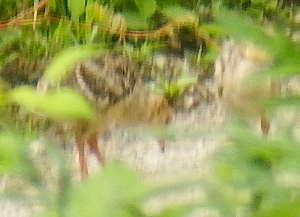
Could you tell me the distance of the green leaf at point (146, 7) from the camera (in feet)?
2.66

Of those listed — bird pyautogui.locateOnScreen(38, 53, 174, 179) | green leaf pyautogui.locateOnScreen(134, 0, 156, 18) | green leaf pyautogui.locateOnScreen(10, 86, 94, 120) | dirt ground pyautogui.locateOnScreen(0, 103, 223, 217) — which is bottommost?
dirt ground pyautogui.locateOnScreen(0, 103, 223, 217)

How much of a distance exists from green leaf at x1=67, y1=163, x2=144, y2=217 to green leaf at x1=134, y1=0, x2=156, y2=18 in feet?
1.75

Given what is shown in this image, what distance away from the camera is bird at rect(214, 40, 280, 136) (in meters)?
0.45

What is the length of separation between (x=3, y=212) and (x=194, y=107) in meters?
0.31

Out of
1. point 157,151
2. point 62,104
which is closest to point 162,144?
point 157,151

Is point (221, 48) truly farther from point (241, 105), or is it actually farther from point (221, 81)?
point (241, 105)

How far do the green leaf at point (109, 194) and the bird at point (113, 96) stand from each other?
30 centimetres

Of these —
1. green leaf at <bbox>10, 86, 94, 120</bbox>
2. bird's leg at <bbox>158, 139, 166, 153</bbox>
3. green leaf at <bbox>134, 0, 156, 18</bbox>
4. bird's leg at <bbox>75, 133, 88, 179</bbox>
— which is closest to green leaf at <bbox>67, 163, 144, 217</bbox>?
green leaf at <bbox>10, 86, 94, 120</bbox>

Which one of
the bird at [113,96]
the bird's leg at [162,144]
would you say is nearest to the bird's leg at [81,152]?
the bird at [113,96]

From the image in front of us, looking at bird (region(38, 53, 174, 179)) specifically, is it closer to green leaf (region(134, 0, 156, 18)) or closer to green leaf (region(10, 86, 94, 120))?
green leaf (region(134, 0, 156, 18))

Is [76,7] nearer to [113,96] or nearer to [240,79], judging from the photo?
[113,96]

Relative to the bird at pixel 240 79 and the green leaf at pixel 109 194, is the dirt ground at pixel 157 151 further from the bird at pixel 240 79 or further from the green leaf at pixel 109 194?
the green leaf at pixel 109 194

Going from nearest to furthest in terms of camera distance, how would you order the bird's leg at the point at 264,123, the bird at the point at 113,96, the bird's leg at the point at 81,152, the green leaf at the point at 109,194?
the green leaf at the point at 109,194, the bird's leg at the point at 264,123, the bird's leg at the point at 81,152, the bird at the point at 113,96

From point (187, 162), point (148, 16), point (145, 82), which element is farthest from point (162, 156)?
point (148, 16)
